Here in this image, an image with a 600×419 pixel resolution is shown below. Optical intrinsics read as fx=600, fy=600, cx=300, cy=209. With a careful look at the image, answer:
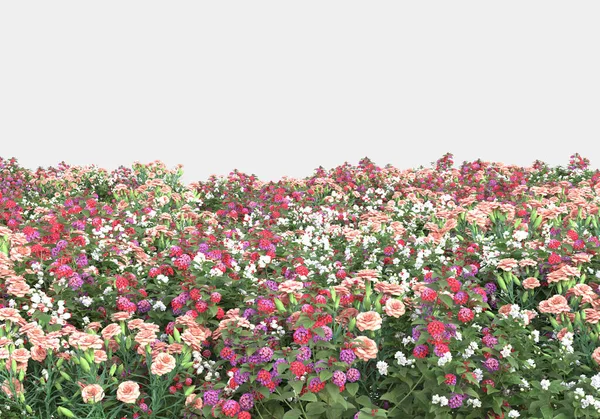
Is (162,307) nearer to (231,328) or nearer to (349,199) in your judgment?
(231,328)

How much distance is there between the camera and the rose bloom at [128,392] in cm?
365

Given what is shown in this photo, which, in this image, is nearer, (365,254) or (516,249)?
(516,249)

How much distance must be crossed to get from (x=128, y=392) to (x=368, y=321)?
1.55 meters

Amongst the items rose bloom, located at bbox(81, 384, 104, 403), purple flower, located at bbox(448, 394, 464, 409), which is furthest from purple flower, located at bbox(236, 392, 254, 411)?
purple flower, located at bbox(448, 394, 464, 409)

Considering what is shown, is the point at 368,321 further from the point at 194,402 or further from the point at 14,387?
the point at 14,387

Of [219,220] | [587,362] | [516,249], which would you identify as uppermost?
[516,249]

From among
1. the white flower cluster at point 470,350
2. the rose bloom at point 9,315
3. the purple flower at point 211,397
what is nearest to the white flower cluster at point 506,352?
the white flower cluster at point 470,350

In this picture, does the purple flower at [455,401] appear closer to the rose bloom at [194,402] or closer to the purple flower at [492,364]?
the purple flower at [492,364]

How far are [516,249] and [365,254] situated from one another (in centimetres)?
143

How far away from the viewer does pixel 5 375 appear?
405 centimetres

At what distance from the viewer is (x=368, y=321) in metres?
3.76

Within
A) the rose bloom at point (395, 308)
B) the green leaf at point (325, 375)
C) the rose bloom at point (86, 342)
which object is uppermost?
the rose bloom at point (395, 308)

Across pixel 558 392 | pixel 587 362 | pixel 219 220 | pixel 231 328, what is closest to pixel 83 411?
pixel 231 328

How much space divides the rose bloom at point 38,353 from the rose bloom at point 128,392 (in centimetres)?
75
